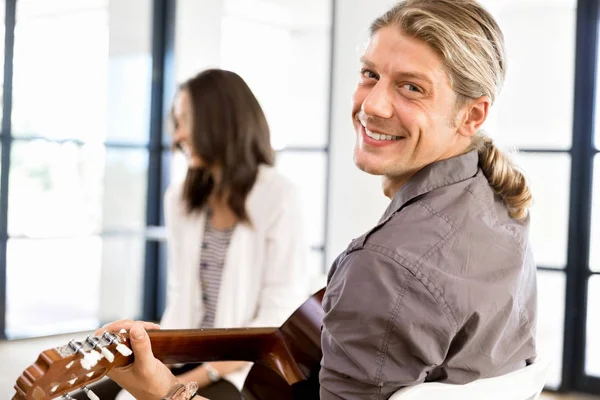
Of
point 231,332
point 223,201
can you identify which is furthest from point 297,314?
point 223,201

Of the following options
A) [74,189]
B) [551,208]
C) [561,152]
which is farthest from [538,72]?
[74,189]

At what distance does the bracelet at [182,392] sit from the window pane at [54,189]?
134 inches

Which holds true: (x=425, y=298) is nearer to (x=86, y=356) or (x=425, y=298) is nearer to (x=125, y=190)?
(x=86, y=356)

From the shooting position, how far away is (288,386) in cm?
136

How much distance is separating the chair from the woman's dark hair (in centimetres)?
120

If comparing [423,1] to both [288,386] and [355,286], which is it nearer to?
[355,286]

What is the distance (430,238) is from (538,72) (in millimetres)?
2986

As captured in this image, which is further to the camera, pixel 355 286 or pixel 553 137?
pixel 553 137

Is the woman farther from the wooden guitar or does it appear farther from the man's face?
the man's face

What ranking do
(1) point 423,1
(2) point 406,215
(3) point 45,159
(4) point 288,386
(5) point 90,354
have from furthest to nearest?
(3) point 45,159
(4) point 288,386
(1) point 423,1
(2) point 406,215
(5) point 90,354

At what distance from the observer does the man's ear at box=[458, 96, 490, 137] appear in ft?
4.01

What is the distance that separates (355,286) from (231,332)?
46 cm

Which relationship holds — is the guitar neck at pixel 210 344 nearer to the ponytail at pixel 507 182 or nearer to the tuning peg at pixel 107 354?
the tuning peg at pixel 107 354

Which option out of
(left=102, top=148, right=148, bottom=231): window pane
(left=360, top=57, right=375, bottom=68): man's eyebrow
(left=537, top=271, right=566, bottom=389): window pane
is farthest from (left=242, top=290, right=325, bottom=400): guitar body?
(left=102, top=148, right=148, bottom=231): window pane
